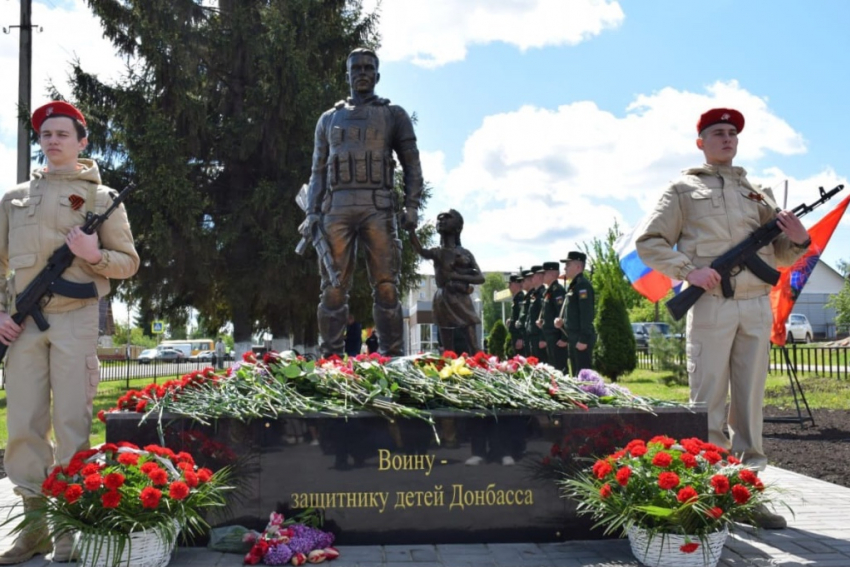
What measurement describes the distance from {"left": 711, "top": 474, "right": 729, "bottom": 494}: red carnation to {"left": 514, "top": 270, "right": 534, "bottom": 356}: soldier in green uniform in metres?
11.9

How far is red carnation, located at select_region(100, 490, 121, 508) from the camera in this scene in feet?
11.6

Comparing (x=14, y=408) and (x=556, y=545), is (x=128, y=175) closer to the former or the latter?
(x=14, y=408)

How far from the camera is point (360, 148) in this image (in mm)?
6656

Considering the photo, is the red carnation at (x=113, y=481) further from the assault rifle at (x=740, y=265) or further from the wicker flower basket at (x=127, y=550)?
the assault rifle at (x=740, y=265)

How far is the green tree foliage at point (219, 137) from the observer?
18125mm

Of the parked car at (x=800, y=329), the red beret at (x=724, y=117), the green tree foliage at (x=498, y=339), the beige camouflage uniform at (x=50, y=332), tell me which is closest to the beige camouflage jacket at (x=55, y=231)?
the beige camouflage uniform at (x=50, y=332)

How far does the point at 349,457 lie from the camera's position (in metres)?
4.36

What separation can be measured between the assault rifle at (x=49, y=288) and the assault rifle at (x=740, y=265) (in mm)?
3193

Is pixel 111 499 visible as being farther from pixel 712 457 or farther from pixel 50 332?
pixel 712 457

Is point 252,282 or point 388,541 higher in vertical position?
point 252,282

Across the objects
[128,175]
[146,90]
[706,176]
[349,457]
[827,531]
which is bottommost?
[827,531]

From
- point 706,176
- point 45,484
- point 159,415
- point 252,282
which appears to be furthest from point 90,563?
point 252,282

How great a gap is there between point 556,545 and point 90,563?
2384mm

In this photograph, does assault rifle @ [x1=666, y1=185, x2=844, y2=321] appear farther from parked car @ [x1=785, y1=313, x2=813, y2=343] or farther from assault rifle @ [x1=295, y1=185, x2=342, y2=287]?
parked car @ [x1=785, y1=313, x2=813, y2=343]
